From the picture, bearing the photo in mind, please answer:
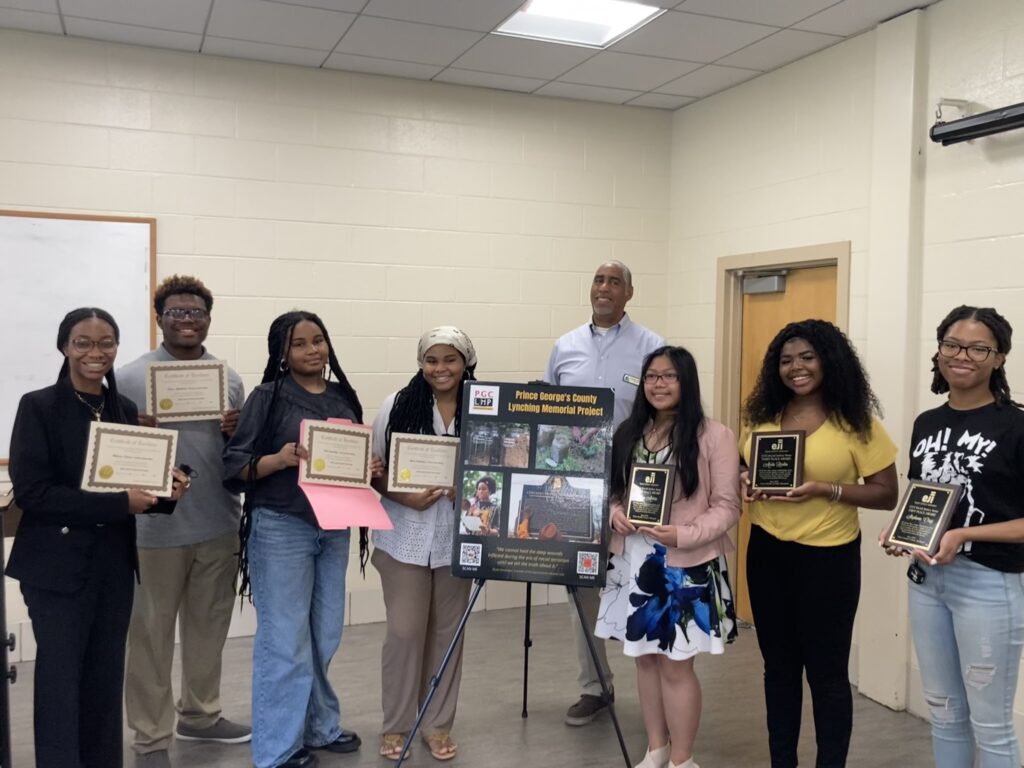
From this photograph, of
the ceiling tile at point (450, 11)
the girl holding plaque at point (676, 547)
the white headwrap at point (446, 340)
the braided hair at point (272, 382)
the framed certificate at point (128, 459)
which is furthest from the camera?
the ceiling tile at point (450, 11)

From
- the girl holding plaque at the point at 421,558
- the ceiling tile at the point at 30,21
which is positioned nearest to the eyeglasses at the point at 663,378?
the girl holding plaque at the point at 421,558

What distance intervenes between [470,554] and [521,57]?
277 cm

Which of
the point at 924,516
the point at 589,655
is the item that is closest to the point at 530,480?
the point at 924,516

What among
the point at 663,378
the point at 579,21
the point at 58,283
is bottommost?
the point at 663,378

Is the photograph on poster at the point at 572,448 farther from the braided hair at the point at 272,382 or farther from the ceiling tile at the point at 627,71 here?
the ceiling tile at the point at 627,71

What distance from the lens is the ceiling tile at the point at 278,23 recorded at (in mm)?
3977

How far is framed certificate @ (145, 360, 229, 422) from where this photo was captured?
299 centimetres

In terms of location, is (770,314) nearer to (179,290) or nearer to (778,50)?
(778,50)

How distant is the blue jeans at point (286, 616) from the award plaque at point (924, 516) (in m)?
1.79

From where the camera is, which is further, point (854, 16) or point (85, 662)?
point (854, 16)

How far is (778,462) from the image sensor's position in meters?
2.77

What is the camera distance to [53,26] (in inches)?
166

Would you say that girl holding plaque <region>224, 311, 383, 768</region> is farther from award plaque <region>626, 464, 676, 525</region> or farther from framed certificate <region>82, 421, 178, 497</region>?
award plaque <region>626, 464, 676, 525</region>

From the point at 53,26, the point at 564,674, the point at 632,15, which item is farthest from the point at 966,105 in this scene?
the point at 53,26
